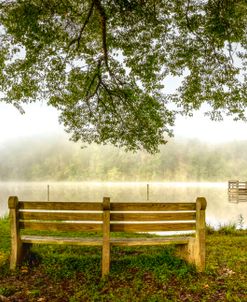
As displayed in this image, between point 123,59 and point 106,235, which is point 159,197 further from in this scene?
point 106,235

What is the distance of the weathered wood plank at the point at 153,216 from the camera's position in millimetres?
6164

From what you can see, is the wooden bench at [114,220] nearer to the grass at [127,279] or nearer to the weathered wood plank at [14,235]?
the weathered wood plank at [14,235]

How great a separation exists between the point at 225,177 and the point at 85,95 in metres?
170

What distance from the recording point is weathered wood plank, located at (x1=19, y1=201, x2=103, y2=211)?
6180 mm

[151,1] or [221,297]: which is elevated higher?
[151,1]

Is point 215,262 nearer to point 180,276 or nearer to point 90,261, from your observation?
point 180,276

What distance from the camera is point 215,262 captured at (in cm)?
680

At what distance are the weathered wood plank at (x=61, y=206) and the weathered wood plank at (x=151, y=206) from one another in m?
0.31

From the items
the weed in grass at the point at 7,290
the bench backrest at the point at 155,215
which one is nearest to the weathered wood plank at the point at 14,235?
the weed in grass at the point at 7,290

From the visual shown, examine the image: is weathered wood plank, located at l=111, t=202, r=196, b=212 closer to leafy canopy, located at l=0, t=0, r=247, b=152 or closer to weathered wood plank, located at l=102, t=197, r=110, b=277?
weathered wood plank, located at l=102, t=197, r=110, b=277

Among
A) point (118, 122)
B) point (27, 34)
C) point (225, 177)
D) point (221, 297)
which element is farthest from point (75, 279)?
point (225, 177)

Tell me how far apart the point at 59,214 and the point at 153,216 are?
5.39 feet

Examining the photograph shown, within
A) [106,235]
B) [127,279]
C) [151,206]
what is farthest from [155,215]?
[127,279]

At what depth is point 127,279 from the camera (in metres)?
5.72
